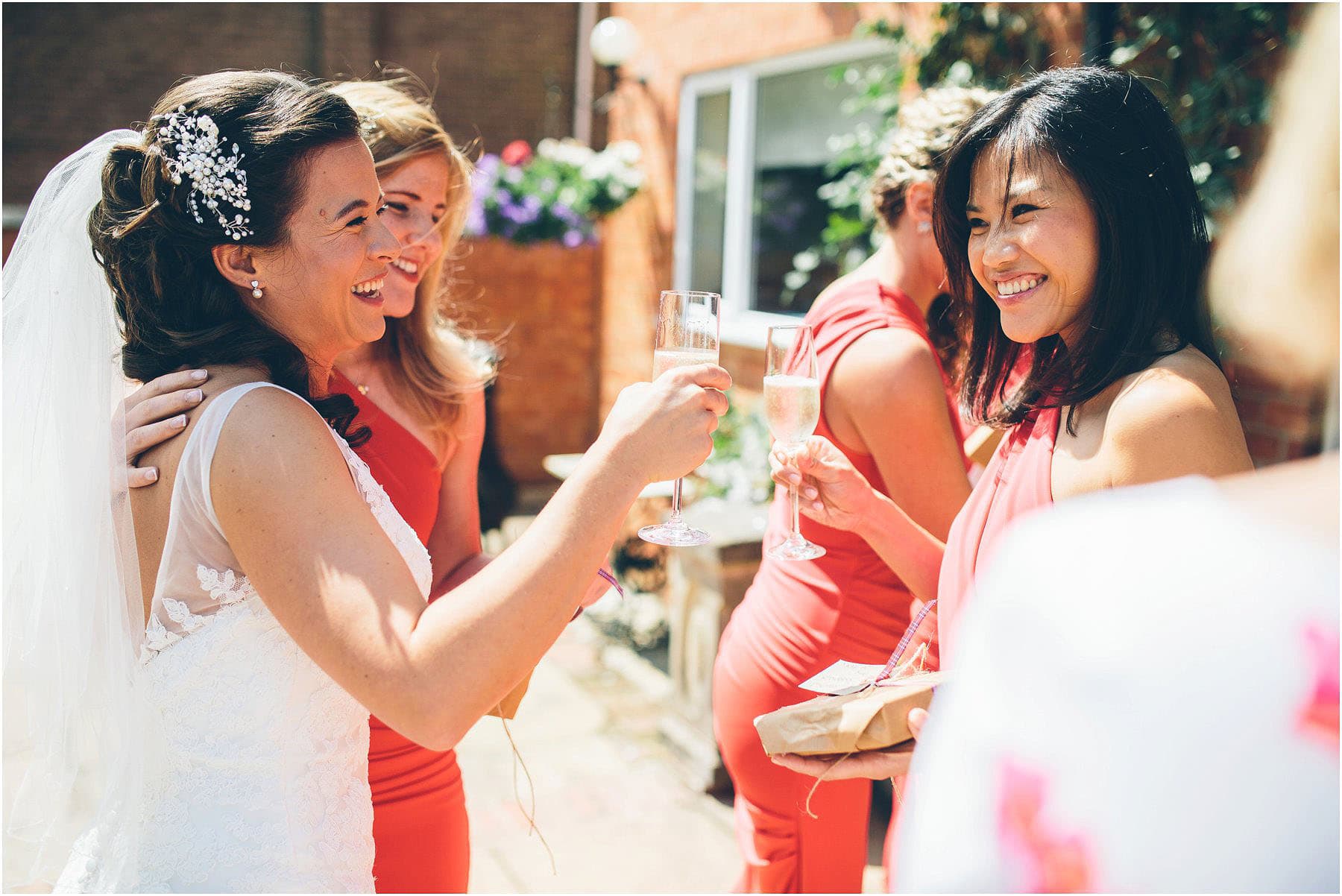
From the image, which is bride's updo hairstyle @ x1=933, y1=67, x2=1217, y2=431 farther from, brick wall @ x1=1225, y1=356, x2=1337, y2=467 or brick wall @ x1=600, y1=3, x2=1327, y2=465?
brick wall @ x1=600, y1=3, x2=1327, y2=465

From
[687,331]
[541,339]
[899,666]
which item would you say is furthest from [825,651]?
[541,339]

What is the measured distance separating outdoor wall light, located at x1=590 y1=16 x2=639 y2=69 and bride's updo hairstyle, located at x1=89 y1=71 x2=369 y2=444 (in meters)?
6.39

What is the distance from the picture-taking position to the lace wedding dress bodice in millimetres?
1503

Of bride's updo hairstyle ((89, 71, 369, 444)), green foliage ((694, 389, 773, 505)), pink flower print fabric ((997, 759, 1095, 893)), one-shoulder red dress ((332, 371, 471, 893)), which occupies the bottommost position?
green foliage ((694, 389, 773, 505))

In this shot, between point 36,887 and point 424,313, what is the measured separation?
2.14 m

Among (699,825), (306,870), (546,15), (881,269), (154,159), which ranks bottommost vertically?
(699,825)

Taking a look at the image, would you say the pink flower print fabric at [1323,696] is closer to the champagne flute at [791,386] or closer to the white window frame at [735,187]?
the champagne flute at [791,386]

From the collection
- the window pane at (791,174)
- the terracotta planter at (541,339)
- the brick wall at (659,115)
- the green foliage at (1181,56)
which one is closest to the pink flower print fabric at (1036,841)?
the green foliage at (1181,56)

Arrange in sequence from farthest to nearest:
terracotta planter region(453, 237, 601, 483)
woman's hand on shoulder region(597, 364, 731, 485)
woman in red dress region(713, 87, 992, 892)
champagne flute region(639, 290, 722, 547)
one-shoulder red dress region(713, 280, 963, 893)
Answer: terracotta planter region(453, 237, 601, 483) → one-shoulder red dress region(713, 280, 963, 893) → woman in red dress region(713, 87, 992, 892) → champagne flute region(639, 290, 722, 547) → woman's hand on shoulder region(597, 364, 731, 485)

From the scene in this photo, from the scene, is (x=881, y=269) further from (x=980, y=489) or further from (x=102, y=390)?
(x=102, y=390)

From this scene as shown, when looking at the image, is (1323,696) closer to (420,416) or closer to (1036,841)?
(1036,841)

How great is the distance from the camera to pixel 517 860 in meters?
3.65

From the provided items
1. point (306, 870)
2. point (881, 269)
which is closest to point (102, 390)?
point (306, 870)

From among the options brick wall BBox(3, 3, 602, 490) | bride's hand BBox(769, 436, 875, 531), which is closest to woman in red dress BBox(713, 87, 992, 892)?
bride's hand BBox(769, 436, 875, 531)
